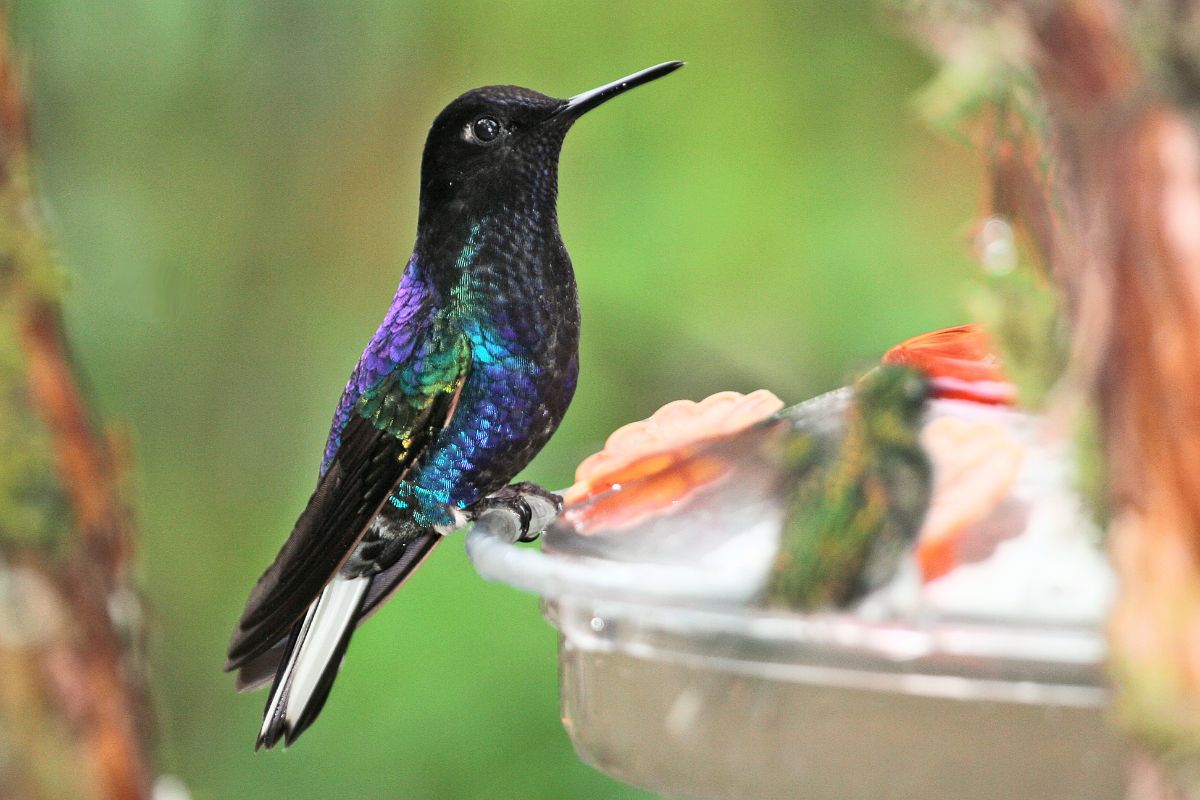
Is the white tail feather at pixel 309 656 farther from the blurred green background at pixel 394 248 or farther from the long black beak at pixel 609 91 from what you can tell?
the blurred green background at pixel 394 248

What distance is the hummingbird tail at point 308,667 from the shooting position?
150 cm

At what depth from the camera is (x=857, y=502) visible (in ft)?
2.16

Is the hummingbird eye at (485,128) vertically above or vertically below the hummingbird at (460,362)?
above

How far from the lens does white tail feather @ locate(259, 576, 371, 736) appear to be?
1495 millimetres

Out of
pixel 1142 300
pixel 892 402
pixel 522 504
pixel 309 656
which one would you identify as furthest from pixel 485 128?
pixel 1142 300

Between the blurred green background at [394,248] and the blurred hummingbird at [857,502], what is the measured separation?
1504 mm

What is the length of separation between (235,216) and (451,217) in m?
1.36

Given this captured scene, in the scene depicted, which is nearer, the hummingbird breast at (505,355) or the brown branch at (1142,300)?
the brown branch at (1142,300)

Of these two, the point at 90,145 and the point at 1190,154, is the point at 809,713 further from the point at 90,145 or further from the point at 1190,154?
the point at 90,145

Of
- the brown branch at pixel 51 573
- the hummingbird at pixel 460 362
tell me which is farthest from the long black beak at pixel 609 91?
the brown branch at pixel 51 573

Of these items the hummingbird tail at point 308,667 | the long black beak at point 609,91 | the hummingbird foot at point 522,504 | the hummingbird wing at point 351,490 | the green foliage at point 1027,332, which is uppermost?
the long black beak at point 609,91

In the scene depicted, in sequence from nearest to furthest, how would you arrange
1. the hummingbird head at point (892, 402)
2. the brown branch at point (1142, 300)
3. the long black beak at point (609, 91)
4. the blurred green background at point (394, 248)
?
1. the brown branch at point (1142, 300)
2. the hummingbird head at point (892, 402)
3. the long black beak at point (609, 91)
4. the blurred green background at point (394, 248)

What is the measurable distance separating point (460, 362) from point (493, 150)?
0.79ft

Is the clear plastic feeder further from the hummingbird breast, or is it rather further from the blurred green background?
the blurred green background
